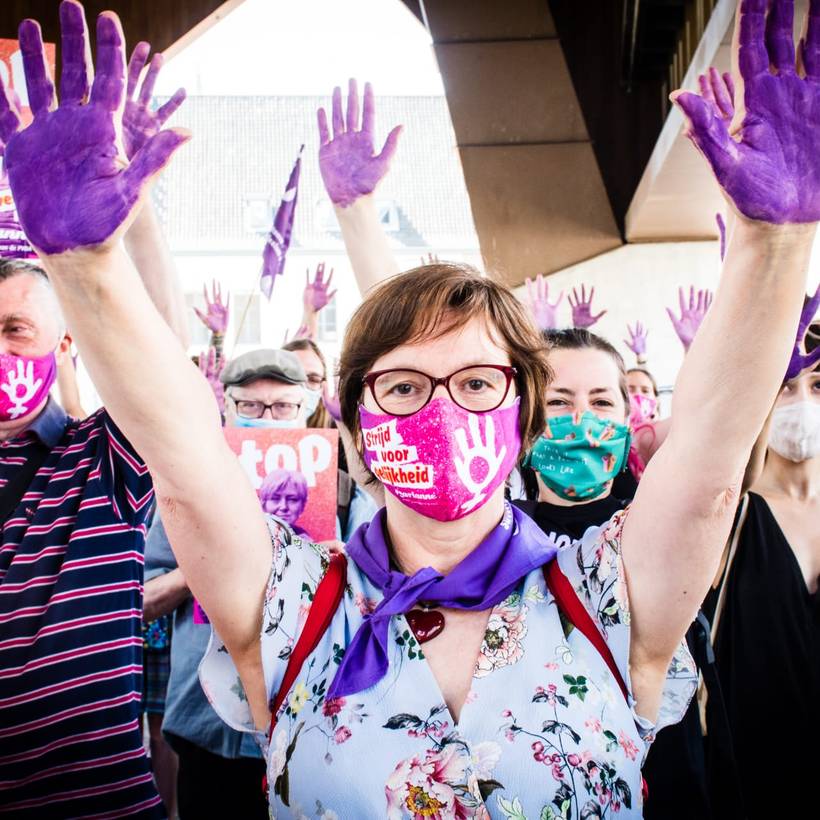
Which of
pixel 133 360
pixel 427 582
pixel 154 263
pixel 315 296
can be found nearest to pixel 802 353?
pixel 427 582

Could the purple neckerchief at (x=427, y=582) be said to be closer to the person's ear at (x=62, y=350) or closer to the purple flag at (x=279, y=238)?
the person's ear at (x=62, y=350)

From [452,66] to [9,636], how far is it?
6.06 meters

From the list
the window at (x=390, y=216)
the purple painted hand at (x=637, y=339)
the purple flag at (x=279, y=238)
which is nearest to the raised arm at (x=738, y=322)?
the purple flag at (x=279, y=238)

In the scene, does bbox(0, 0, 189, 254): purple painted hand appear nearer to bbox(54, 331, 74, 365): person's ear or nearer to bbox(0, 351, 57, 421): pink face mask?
bbox(0, 351, 57, 421): pink face mask

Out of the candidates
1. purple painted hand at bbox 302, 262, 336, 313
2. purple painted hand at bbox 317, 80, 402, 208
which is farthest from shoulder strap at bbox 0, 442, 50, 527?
purple painted hand at bbox 302, 262, 336, 313

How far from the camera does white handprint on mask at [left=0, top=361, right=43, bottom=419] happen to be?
2.20m

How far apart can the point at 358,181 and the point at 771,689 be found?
184 centimetres

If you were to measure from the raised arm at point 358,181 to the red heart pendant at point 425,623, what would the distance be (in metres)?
1.16

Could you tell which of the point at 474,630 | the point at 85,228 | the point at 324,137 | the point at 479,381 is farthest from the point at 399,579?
the point at 324,137

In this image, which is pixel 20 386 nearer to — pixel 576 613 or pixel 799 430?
pixel 576 613

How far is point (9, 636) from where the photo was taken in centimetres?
197

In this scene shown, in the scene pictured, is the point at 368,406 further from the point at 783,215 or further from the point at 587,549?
the point at 783,215

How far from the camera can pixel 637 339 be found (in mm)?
7656

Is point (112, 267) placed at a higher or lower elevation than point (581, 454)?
higher
